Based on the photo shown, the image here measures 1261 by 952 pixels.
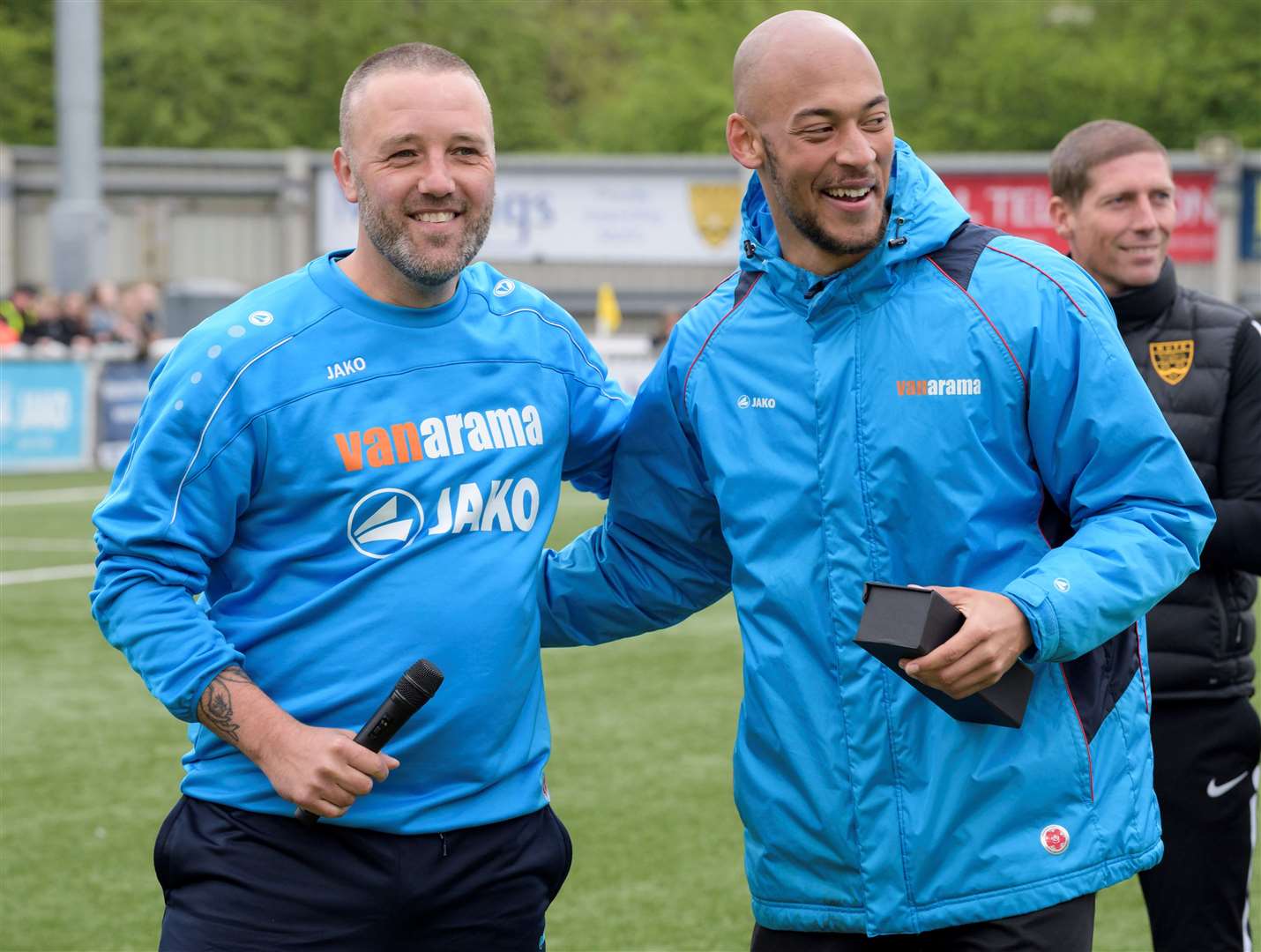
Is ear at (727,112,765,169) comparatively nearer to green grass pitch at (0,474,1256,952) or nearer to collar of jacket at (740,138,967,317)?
collar of jacket at (740,138,967,317)

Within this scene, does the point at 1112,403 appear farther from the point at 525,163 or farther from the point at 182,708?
the point at 525,163

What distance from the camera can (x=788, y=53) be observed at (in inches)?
127

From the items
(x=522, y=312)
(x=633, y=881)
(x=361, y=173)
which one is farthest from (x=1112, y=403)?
(x=633, y=881)

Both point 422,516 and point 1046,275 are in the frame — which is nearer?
point 1046,275

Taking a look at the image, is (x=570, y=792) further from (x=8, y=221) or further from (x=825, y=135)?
(x=8, y=221)

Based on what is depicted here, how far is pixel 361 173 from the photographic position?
3.38 meters

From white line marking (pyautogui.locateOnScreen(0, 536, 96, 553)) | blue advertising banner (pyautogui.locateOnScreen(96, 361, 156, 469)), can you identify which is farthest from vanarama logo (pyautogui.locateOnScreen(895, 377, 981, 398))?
blue advertising banner (pyautogui.locateOnScreen(96, 361, 156, 469))

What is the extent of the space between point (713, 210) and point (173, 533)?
32.6 m

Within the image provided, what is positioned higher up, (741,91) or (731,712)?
(741,91)

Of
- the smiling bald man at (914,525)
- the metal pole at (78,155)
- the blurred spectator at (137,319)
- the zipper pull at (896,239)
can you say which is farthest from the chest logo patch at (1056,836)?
the metal pole at (78,155)

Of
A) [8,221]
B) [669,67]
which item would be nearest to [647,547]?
[8,221]

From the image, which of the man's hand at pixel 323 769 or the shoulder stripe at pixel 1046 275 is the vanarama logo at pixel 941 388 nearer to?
the shoulder stripe at pixel 1046 275

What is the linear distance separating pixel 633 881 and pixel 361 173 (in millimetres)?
3701

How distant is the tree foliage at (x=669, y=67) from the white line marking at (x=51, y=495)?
34.5 m
